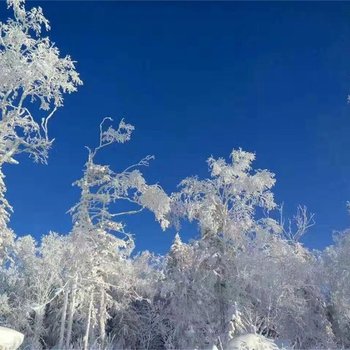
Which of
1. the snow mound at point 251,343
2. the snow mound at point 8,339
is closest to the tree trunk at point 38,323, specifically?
the snow mound at point 8,339

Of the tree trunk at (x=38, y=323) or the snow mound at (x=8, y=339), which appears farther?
the tree trunk at (x=38, y=323)

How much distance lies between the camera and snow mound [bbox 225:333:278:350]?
10.5 metres

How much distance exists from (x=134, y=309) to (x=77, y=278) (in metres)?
→ 11.5

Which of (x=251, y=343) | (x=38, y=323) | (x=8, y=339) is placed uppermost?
(x=38, y=323)

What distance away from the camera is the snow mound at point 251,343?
34.6 feet

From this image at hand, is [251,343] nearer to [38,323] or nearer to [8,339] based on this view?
[8,339]

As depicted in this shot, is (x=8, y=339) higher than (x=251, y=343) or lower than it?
lower

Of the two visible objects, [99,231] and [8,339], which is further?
[99,231]

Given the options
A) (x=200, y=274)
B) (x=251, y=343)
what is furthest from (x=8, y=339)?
(x=200, y=274)

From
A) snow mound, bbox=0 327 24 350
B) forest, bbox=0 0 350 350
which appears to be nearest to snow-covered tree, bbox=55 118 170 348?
forest, bbox=0 0 350 350

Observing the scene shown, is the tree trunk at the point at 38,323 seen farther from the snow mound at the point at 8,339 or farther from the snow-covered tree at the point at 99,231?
the snow mound at the point at 8,339

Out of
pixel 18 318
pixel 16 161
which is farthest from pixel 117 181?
pixel 18 318

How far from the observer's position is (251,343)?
34.9 feet

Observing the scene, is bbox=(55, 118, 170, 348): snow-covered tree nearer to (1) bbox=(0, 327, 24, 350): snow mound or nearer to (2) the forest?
(2) the forest
